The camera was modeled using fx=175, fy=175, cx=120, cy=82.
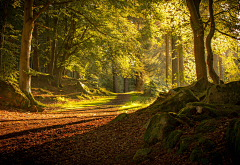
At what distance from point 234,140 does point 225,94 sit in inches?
111

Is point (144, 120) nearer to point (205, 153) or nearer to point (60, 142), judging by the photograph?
point (60, 142)

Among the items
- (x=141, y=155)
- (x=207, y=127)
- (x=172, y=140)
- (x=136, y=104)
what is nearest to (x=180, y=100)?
(x=207, y=127)

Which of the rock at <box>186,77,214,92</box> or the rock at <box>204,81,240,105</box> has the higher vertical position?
the rock at <box>186,77,214,92</box>

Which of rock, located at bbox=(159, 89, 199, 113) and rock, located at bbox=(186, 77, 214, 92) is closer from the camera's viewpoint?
rock, located at bbox=(159, 89, 199, 113)

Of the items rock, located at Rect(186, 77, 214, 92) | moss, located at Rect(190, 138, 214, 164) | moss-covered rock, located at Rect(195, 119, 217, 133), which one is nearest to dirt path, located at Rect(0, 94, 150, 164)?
moss-covered rock, located at Rect(195, 119, 217, 133)

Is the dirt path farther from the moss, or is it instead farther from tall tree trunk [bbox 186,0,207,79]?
tall tree trunk [bbox 186,0,207,79]

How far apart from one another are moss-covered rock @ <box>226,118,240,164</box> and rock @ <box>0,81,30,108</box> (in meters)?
10.7

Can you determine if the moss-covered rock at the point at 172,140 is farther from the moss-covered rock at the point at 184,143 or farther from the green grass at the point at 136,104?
the green grass at the point at 136,104

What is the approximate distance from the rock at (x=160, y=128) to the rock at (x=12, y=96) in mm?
8884

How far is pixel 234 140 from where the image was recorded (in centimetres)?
249

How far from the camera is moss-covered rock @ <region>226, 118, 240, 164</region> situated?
91.7 inches

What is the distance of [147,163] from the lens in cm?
329

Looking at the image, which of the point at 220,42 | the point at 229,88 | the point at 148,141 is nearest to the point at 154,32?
the point at 220,42

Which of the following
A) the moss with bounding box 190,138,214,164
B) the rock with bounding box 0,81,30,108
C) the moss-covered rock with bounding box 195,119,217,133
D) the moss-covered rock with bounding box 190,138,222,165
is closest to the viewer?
the moss-covered rock with bounding box 190,138,222,165
